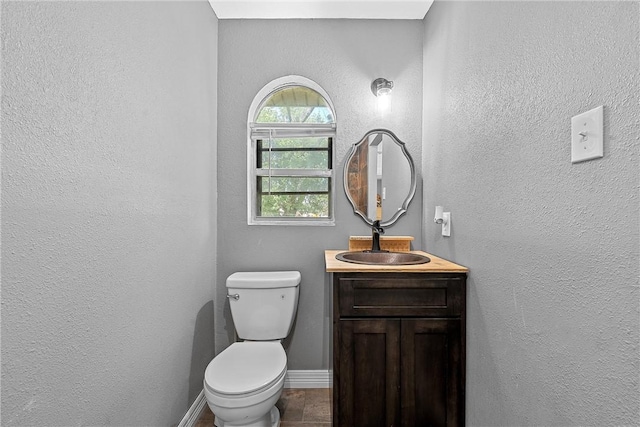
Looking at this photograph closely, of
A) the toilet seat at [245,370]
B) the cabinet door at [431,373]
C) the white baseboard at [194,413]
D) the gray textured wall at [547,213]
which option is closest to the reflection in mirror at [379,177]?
the gray textured wall at [547,213]

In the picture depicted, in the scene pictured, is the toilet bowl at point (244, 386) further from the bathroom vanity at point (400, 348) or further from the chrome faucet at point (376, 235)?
the chrome faucet at point (376, 235)

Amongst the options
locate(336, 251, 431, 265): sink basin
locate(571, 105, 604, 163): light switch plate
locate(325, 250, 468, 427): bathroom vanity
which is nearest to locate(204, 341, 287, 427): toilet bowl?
locate(325, 250, 468, 427): bathroom vanity

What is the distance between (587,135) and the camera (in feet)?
2.58

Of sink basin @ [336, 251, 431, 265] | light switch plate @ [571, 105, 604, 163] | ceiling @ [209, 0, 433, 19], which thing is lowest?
sink basin @ [336, 251, 431, 265]

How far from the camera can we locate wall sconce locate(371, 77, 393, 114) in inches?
82.9

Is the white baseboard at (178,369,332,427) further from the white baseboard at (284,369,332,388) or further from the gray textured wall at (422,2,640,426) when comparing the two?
the gray textured wall at (422,2,640,426)

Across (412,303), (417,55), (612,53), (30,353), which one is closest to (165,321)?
(30,353)

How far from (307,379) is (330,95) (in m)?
1.97

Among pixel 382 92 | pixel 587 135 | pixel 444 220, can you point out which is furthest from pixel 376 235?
pixel 587 135

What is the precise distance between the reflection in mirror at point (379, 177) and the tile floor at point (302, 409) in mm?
1203

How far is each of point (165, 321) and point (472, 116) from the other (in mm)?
1696

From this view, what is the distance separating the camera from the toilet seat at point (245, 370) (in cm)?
136

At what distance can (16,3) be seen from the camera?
2.51ft

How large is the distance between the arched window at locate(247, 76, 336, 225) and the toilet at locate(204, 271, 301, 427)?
495mm
